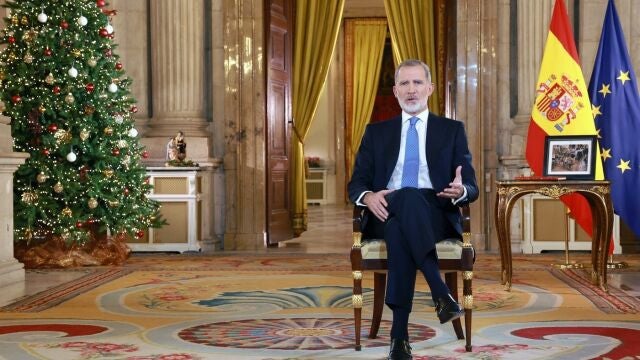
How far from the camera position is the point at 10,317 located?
5133 millimetres

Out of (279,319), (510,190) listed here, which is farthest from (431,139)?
(510,190)

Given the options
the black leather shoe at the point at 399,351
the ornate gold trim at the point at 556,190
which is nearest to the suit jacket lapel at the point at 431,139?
the black leather shoe at the point at 399,351

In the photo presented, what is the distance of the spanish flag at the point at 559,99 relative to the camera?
21.7 ft

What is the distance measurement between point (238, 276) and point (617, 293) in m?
2.68

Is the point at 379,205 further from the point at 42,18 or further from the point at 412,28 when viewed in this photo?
the point at 412,28

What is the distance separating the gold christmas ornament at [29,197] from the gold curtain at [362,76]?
1213 cm

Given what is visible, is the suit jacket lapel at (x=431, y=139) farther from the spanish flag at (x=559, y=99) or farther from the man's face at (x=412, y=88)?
the spanish flag at (x=559, y=99)

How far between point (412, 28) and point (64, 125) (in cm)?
450

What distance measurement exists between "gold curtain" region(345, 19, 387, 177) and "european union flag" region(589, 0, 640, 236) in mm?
12123

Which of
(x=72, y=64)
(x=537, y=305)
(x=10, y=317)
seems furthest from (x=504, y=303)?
(x=72, y=64)

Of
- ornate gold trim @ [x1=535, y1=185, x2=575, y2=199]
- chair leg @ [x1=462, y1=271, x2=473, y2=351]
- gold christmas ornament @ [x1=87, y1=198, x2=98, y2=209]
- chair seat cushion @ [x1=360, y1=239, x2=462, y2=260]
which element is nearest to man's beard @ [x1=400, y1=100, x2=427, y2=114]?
chair seat cushion @ [x1=360, y1=239, x2=462, y2=260]

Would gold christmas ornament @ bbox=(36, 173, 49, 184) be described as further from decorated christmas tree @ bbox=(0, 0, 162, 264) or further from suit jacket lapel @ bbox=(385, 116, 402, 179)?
suit jacket lapel @ bbox=(385, 116, 402, 179)

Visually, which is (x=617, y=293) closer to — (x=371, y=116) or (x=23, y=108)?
(x=23, y=108)

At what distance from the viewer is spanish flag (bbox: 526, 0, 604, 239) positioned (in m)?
6.62
